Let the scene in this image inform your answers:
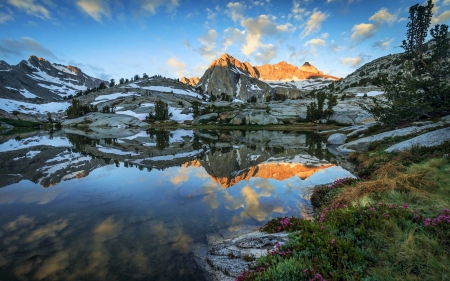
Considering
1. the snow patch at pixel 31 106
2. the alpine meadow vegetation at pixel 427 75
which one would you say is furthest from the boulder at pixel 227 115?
the snow patch at pixel 31 106

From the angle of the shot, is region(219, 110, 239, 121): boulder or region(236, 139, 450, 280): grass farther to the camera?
region(219, 110, 239, 121): boulder

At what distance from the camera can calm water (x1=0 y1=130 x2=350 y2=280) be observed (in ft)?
22.8

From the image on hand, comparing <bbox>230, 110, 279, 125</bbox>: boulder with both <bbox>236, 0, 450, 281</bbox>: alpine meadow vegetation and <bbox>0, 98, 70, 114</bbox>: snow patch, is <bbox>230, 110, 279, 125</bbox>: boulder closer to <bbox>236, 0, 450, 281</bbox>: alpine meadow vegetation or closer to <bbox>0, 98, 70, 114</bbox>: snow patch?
<bbox>236, 0, 450, 281</bbox>: alpine meadow vegetation

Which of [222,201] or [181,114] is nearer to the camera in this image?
[222,201]

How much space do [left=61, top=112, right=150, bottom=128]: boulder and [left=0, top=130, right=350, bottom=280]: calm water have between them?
291ft

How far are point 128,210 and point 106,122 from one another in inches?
4257

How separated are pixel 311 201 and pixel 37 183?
18.2 meters

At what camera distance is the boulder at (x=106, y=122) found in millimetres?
105125

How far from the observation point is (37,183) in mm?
15477

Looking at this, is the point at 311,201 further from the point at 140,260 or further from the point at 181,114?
the point at 181,114

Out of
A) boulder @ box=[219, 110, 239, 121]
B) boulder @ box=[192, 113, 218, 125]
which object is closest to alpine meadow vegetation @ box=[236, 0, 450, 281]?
boulder @ box=[219, 110, 239, 121]

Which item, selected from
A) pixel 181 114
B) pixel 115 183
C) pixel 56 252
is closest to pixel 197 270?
pixel 56 252

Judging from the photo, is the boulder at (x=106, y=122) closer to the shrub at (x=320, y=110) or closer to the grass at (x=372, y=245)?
the shrub at (x=320, y=110)

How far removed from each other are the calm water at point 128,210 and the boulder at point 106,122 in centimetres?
8864
